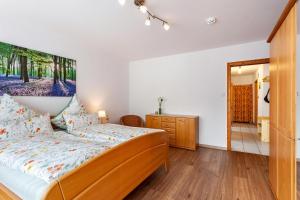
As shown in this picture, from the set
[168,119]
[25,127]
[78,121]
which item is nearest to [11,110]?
[25,127]

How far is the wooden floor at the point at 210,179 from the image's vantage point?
2.00 meters

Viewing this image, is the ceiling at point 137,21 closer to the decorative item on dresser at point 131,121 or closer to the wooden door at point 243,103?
the decorative item on dresser at point 131,121

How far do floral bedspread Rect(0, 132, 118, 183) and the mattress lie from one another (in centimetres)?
3

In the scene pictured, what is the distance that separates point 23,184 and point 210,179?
2336mm

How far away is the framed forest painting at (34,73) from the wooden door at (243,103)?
24.7 feet

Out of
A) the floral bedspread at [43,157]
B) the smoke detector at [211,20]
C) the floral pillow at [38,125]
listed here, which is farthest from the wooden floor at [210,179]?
the smoke detector at [211,20]

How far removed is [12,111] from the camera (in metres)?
2.21

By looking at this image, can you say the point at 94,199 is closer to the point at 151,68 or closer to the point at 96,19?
the point at 96,19

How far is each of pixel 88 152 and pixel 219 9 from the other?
250cm

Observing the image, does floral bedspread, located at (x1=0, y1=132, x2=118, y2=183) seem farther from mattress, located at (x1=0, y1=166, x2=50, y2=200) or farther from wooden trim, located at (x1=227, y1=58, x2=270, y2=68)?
wooden trim, located at (x1=227, y1=58, x2=270, y2=68)

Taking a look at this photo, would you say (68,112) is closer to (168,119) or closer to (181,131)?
(168,119)

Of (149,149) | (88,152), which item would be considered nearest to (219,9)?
(149,149)

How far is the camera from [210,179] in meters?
2.38

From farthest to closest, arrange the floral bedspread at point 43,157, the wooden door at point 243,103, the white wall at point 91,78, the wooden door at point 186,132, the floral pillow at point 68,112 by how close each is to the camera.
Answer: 1. the wooden door at point 243,103
2. the wooden door at point 186,132
3. the floral pillow at point 68,112
4. the white wall at point 91,78
5. the floral bedspread at point 43,157
